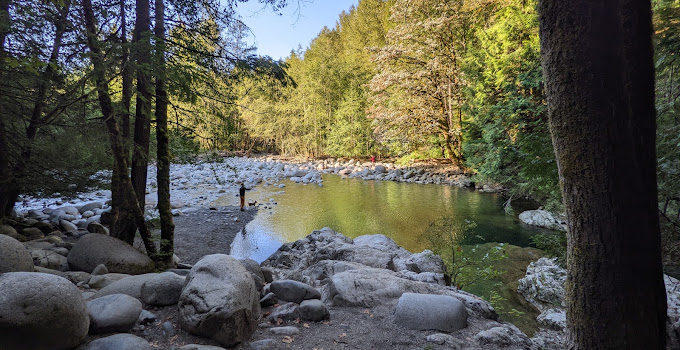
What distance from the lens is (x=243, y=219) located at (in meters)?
11.1

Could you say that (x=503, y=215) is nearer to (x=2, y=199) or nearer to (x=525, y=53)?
(x=525, y=53)

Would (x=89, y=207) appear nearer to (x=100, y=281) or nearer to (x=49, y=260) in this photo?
(x=49, y=260)

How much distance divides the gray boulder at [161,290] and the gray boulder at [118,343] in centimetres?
80

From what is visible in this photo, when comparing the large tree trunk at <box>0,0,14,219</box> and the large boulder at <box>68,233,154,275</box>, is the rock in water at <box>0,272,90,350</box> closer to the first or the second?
the large boulder at <box>68,233,154,275</box>

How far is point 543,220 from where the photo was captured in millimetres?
9703

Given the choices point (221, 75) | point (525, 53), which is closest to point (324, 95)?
point (525, 53)

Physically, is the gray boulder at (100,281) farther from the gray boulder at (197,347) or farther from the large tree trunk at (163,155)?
the gray boulder at (197,347)

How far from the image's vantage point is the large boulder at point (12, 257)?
2.79 m

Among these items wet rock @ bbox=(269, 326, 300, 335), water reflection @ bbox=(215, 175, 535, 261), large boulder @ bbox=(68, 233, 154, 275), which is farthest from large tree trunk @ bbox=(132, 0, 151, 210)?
water reflection @ bbox=(215, 175, 535, 261)

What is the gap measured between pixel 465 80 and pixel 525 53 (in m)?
6.40

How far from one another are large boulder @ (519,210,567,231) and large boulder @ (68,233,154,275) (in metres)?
9.66

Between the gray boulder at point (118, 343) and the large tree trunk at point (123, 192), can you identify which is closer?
the gray boulder at point (118, 343)

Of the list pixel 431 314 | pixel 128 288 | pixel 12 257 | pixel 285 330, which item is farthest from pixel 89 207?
pixel 431 314

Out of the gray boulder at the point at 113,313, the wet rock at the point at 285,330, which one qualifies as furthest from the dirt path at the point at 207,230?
the wet rock at the point at 285,330
